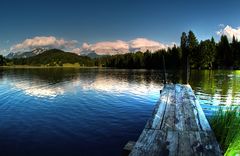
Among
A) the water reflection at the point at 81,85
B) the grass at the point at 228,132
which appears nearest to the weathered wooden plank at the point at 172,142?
the grass at the point at 228,132

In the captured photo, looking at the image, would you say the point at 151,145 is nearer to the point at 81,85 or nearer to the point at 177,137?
the point at 177,137

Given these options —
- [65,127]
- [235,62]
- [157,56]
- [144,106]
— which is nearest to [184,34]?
[235,62]

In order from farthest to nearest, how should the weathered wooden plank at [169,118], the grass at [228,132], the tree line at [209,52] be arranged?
1. the tree line at [209,52]
2. the weathered wooden plank at [169,118]
3. the grass at [228,132]

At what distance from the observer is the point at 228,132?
9.12 m

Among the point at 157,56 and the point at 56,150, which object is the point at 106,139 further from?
the point at 157,56

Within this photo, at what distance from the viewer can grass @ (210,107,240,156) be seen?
7652 millimetres

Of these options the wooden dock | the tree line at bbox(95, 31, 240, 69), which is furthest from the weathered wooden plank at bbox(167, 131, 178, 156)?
the tree line at bbox(95, 31, 240, 69)

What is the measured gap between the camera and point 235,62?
112m

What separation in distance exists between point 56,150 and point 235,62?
117 metres

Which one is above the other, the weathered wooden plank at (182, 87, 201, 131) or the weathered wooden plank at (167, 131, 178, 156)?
the weathered wooden plank at (182, 87, 201, 131)

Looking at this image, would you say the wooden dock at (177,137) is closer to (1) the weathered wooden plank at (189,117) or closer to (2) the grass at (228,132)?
(1) the weathered wooden plank at (189,117)

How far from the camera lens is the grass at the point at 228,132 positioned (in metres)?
7.65

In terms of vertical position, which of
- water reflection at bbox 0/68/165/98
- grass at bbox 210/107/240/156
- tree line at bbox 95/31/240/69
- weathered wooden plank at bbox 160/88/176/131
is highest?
tree line at bbox 95/31/240/69

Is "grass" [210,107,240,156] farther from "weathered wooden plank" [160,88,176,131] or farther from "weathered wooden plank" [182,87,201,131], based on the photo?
"weathered wooden plank" [160,88,176,131]
